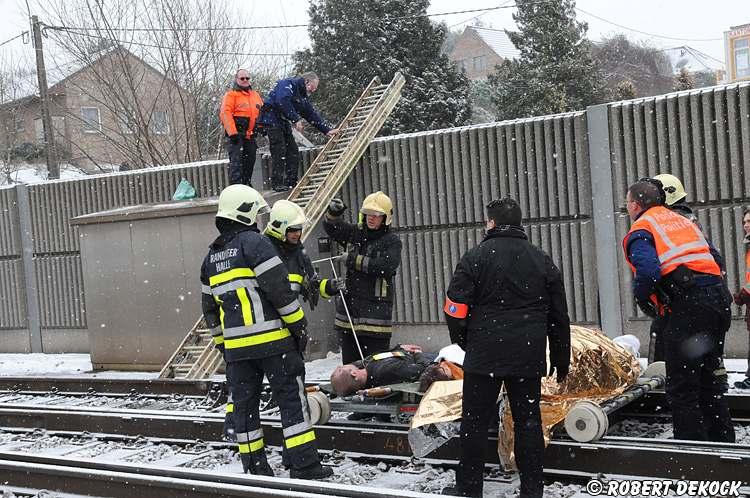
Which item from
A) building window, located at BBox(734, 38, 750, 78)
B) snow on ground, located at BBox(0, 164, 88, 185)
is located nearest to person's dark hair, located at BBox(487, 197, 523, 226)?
snow on ground, located at BBox(0, 164, 88, 185)

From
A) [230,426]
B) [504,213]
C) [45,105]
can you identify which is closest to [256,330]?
[230,426]

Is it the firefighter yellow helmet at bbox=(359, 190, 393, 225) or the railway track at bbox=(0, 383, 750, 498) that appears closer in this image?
the railway track at bbox=(0, 383, 750, 498)

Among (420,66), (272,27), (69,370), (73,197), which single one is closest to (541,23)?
(420,66)

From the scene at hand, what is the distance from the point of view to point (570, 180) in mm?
11695

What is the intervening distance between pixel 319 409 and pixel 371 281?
144 cm

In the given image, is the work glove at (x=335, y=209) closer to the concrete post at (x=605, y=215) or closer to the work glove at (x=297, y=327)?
the work glove at (x=297, y=327)

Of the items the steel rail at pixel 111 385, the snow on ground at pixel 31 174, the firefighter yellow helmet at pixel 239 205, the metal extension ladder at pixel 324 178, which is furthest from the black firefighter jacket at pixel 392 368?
the snow on ground at pixel 31 174

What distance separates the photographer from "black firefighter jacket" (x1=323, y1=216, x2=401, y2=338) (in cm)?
841

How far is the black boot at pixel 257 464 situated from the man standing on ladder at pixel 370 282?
1.89 meters

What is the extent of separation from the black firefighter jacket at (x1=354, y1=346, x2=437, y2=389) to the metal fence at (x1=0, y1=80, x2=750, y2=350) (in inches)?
183

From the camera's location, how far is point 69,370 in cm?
1431

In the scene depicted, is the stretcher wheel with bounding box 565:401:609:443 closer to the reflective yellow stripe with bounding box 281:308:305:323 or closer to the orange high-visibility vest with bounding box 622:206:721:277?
the orange high-visibility vest with bounding box 622:206:721:277

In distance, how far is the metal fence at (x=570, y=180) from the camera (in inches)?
423

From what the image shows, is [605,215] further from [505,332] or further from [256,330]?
[256,330]
